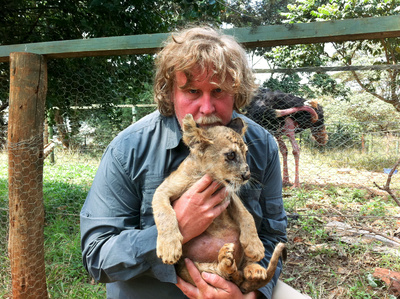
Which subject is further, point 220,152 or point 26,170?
point 26,170

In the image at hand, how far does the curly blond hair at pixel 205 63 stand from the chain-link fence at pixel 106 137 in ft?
7.25

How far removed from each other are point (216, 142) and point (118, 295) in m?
1.30

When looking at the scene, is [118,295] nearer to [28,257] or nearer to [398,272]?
[28,257]

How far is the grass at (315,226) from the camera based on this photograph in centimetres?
382

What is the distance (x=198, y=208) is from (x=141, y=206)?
19.8 inches

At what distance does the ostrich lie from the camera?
448 cm

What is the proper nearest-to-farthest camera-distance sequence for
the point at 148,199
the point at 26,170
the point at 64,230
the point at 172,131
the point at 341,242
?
1. the point at 148,199
2. the point at 172,131
3. the point at 26,170
4. the point at 341,242
5. the point at 64,230

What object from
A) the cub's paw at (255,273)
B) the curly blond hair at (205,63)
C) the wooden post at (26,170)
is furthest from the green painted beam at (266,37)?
the cub's paw at (255,273)

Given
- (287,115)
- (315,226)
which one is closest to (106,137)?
(287,115)

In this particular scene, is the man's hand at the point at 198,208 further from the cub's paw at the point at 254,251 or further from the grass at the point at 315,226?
the grass at the point at 315,226

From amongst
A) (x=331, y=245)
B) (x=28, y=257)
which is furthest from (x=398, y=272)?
(x=28, y=257)

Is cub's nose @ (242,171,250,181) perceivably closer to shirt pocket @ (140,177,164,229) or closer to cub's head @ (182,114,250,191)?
cub's head @ (182,114,250,191)

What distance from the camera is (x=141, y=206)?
232 cm

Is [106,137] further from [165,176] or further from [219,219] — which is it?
[219,219]
